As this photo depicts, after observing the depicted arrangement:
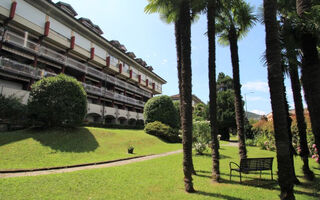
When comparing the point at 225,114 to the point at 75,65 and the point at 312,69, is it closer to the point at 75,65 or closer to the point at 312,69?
the point at 75,65

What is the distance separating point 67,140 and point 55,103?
9.89 feet

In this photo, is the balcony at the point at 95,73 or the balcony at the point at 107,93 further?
the balcony at the point at 107,93

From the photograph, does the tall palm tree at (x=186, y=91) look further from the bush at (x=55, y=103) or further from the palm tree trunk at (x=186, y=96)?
the bush at (x=55, y=103)

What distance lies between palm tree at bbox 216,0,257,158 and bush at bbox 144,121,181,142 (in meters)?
A: 14.7

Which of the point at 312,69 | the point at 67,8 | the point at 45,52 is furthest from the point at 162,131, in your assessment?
the point at 67,8

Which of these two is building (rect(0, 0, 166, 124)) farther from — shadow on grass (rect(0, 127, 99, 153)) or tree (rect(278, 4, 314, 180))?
tree (rect(278, 4, 314, 180))

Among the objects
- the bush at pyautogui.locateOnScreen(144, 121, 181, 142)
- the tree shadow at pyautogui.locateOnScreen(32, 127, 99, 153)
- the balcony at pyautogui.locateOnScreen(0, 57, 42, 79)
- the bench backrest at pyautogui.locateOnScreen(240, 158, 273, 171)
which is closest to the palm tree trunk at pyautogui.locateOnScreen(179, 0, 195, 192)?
the bench backrest at pyautogui.locateOnScreen(240, 158, 273, 171)

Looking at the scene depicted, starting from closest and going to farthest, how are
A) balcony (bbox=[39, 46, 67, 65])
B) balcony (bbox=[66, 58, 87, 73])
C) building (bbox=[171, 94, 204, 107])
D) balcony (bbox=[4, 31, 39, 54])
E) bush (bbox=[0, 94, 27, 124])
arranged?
1. bush (bbox=[0, 94, 27, 124])
2. balcony (bbox=[4, 31, 39, 54])
3. balcony (bbox=[39, 46, 67, 65])
4. balcony (bbox=[66, 58, 87, 73])
5. building (bbox=[171, 94, 204, 107])

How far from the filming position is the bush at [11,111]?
13672 millimetres

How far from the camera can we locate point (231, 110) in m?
36.3

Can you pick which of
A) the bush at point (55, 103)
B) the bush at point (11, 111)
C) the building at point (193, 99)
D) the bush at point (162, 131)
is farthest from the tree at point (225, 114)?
the bush at point (11, 111)

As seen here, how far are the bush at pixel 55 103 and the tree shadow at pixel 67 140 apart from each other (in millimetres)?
834

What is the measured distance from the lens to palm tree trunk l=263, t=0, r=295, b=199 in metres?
4.32

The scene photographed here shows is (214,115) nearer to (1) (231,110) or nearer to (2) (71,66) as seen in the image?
(2) (71,66)
